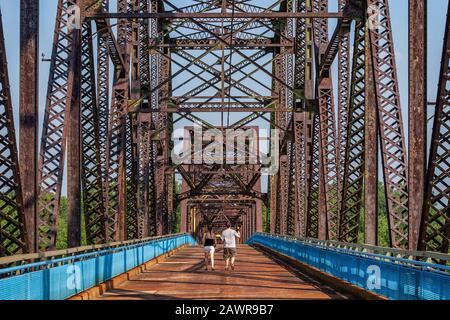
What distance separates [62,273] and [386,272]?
538cm

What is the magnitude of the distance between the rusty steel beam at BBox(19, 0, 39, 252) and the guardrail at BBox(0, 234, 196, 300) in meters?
1.00

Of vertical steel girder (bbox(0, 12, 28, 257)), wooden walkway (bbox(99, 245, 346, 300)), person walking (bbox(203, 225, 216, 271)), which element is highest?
vertical steel girder (bbox(0, 12, 28, 257))

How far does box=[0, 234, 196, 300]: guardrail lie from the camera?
12.1m

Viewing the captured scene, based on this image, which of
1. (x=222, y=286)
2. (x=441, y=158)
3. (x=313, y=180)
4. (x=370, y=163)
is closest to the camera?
(x=441, y=158)

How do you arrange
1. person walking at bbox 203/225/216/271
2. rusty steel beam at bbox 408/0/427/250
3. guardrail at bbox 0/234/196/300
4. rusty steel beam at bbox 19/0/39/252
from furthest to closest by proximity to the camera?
person walking at bbox 203/225/216/271
rusty steel beam at bbox 19/0/39/252
rusty steel beam at bbox 408/0/427/250
guardrail at bbox 0/234/196/300

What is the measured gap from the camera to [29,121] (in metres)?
16.6

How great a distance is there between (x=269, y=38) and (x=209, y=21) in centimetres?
388

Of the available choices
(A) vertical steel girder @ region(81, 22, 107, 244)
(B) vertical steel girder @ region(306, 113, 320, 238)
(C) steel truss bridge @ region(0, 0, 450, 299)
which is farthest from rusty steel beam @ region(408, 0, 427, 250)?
(B) vertical steel girder @ region(306, 113, 320, 238)

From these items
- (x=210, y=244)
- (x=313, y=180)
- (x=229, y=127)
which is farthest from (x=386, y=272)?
(x=229, y=127)

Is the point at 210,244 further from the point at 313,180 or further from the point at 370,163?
the point at 313,180

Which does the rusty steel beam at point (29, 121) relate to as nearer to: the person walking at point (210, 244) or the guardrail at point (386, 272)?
the guardrail at point (386, 272)

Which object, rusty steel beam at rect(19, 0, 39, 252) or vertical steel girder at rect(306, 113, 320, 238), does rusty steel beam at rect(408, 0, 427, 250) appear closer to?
rusty steel beam at rect(19, 0, 39, 252)

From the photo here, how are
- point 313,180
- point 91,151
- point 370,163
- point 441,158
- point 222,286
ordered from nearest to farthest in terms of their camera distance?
1. point 441,158
2. point 222,286
3. point 370,163
4. point 91,151
5. point 313,180
